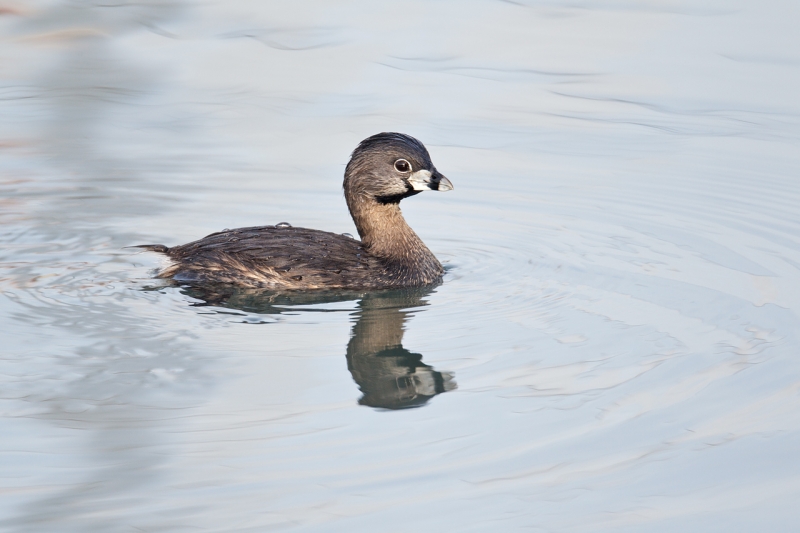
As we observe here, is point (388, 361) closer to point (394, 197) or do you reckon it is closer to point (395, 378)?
point (395, 378)

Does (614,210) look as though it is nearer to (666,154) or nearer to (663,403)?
(666,154)

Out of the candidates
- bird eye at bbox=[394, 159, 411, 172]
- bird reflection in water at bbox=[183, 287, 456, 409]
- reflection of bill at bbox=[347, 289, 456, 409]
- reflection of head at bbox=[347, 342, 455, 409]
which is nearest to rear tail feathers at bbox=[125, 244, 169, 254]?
bird reflection in water at bbox=[183, 287, 456, 409]

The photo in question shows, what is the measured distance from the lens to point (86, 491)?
591 centimetres

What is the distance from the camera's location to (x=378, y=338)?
8453 millimetres

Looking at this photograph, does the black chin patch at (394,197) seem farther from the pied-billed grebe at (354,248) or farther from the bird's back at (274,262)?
the bird's back at (274,262)

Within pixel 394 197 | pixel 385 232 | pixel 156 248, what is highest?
pixel 394 197

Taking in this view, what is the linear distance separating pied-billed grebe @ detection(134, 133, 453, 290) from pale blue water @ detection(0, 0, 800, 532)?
26 cm

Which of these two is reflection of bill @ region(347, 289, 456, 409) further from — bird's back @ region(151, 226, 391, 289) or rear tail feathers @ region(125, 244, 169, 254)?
rear tail feathers @ region(125, 244, 169, 254)

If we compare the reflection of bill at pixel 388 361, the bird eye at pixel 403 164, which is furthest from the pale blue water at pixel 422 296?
the bird eye at pixel 403 164

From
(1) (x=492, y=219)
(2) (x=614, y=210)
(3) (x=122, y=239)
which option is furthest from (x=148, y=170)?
(2) (x=614, y=210)

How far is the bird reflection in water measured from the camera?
24.2 ft

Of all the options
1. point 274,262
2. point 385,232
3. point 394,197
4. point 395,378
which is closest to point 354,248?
point 385,232

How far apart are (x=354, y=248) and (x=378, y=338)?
4.72ft

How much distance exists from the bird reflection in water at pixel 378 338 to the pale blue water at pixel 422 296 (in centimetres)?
4
